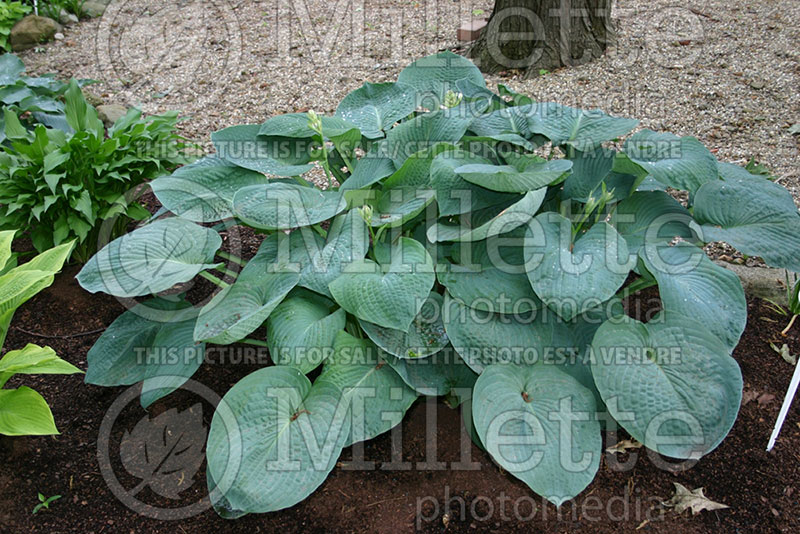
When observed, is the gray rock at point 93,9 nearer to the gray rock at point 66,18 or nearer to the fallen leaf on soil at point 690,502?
the gray rock at point 66,18

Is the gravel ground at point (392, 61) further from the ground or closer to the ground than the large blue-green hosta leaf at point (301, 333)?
further from the ground

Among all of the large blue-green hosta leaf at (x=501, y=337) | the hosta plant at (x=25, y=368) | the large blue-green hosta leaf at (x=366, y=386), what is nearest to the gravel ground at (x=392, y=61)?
the large blue-green hosta leaf at (x=501, y=337)

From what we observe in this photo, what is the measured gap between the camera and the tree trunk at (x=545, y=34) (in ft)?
12.6

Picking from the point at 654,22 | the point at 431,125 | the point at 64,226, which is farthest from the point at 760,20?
the point at 64,226

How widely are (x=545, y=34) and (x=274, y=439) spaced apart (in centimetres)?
326

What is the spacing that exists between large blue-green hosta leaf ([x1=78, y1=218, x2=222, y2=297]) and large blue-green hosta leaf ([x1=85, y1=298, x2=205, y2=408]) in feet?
0.77

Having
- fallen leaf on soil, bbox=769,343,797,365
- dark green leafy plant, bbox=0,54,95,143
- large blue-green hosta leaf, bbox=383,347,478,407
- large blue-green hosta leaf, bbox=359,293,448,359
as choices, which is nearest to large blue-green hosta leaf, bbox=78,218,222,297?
large blue-green hosta leaf, bbox=359,293,448,359

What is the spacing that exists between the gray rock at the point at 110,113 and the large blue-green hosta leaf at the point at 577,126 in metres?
2.67

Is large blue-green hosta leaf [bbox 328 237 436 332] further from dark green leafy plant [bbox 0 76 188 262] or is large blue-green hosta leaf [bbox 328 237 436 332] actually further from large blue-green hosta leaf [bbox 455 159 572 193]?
dark green leafy plant [bbox 0 76 188 262]

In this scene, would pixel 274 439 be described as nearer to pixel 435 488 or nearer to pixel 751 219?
pixel 435 488

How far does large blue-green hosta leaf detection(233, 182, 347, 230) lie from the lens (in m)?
1.74

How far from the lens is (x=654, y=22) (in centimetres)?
429

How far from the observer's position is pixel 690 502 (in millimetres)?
1639

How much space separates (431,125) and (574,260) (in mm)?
710
